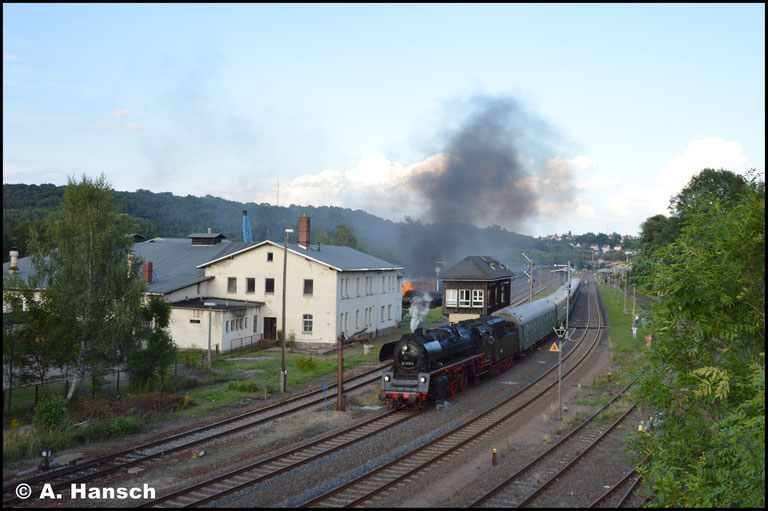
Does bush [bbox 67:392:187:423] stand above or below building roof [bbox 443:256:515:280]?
below

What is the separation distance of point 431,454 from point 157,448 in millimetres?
8674

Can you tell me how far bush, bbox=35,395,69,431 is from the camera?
1812cm

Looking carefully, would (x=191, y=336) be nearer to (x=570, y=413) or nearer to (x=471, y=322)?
(x=471, y=322)

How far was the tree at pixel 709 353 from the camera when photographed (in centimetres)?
898

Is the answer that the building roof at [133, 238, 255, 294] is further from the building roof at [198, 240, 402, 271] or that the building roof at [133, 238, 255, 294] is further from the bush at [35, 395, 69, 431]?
the bush at [35, 395, 69, 431]

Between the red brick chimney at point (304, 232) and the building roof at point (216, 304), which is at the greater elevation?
the red brick chimney at point (304, 232)

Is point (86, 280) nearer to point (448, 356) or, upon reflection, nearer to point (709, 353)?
point (448, 356)

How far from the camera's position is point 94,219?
23.0 meters

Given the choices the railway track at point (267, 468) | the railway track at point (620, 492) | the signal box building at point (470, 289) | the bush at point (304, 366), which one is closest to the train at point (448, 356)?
the railway track at point (267, 468)

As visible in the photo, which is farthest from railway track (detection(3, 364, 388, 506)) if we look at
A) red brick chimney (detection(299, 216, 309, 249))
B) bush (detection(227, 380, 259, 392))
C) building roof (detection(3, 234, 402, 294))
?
red brick chimney (detection(299, 216, 309, 249))

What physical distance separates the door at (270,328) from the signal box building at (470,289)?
607 inches

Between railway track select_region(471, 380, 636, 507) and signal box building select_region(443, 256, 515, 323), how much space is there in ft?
84.2

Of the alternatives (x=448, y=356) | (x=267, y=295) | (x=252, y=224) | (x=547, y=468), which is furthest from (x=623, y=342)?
(x=252, y=224)

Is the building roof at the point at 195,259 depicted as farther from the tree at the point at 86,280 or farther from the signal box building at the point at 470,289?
the tree at the point at 86,280
